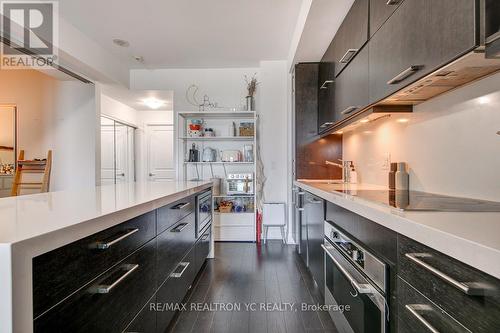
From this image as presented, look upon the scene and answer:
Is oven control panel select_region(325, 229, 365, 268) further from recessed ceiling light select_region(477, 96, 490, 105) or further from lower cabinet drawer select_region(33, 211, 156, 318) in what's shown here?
lower cabinet drawer select_region(33, 211, 156, 318)

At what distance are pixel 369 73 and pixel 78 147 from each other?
4.09 m

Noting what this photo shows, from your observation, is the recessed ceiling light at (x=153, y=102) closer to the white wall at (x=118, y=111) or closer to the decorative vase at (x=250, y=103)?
the white wall at (x=118, y=111)

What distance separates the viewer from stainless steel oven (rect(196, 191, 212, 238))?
2.48m

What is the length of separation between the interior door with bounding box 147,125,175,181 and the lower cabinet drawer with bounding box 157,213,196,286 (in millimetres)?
3847

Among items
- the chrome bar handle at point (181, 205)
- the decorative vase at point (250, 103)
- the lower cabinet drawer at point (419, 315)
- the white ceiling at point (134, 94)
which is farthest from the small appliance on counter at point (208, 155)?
the lower cabinet drawer at point (419, 315)

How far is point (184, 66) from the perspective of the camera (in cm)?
441

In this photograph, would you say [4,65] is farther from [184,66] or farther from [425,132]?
[425,132]

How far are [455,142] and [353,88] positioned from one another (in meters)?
0.88

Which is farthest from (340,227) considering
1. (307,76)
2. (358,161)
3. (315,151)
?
(307,76)

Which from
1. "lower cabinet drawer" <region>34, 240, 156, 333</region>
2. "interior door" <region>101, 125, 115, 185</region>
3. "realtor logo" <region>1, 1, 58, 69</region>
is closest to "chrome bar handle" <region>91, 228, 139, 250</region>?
"lower cabinet drawer" <region>34, 240, 156, 333</region>

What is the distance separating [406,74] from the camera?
1.27m

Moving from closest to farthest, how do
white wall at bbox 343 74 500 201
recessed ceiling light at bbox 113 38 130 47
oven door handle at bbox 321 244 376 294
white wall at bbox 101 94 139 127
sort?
oven door handle at bbox 321 244 376 294 → white wall at bbox 343 74 500 201 → recessed ceiling light at bbox 113 38 130 47 → white wall at bbox 101 94 139 127

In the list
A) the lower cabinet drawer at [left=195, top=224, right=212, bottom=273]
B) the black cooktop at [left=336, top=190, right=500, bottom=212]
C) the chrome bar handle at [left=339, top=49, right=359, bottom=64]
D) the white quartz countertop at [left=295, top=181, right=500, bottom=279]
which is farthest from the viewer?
the lower cabinet drawer at [left=195, top=224, right=212, bottom=273]

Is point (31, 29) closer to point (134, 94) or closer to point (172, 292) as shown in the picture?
point (134, 94)
